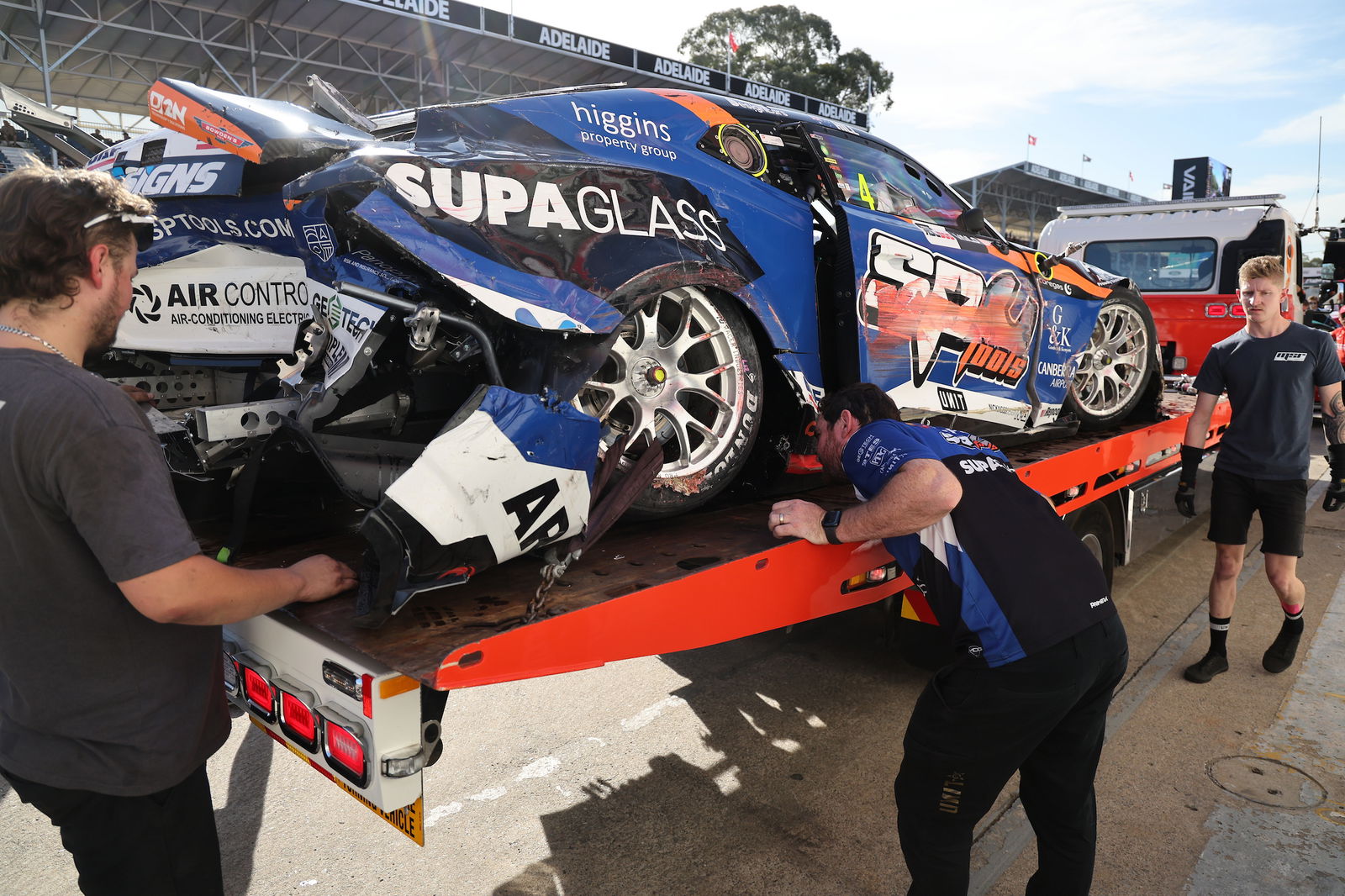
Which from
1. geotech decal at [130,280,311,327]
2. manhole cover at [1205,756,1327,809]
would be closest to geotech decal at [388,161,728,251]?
geotech decal at [130,280,311,327]

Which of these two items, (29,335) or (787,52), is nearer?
(29,335)

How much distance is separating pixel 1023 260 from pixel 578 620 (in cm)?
315

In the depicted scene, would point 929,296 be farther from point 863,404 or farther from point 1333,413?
point 1333,413

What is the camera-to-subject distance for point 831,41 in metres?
36.6

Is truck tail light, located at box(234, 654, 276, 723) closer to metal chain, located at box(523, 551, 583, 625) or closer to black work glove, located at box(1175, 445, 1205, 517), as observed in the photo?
metal chain, located at box(523, 551, 583, 625)

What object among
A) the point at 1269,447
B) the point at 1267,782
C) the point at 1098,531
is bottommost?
the point at 1267,782

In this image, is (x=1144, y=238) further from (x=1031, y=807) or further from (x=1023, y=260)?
(x=1031, y=807)

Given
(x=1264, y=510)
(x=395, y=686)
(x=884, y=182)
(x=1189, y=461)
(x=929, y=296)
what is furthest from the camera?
A: (x=1189, y=461)

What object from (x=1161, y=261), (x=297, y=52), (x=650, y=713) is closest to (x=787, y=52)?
(x=297, y=52)

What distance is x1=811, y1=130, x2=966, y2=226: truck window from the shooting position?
3449 mm

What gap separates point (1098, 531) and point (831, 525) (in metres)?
2.61

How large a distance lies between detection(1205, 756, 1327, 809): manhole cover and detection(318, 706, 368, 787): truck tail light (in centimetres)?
303

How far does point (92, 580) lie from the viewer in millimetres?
1516

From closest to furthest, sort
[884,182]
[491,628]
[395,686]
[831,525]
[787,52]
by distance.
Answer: [395,686]
[491,628]
[831,525]
[884,182]
[787,52]
